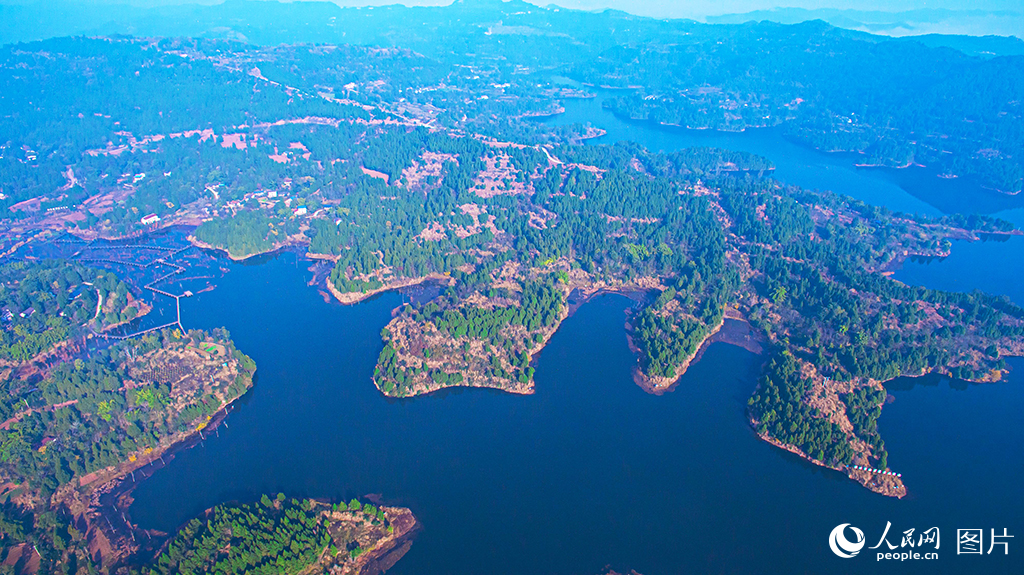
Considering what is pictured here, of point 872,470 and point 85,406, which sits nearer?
point 872,470

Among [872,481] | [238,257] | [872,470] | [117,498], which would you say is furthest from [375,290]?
[872,481]

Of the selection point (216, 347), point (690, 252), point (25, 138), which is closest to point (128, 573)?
point (216, 347)

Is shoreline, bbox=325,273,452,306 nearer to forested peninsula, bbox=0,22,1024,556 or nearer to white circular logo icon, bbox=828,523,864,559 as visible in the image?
forested peninsula, bbox=0,22,1024,556

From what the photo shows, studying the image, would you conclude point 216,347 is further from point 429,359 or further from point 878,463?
point 878,463

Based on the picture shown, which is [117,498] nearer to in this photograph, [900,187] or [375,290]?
[375,290]

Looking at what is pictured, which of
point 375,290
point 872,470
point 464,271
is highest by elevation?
point 464,271

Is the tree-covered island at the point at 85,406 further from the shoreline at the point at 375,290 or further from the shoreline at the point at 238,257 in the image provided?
the shoreline at the point at 238,257

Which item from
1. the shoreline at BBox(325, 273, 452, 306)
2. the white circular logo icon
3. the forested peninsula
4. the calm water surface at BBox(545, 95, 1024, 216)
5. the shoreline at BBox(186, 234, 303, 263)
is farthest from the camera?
the calm water surface at BBox(545, 95, 1024, 216)

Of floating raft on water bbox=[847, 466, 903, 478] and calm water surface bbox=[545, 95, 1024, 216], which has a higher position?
calm water surface bbox=[545, 95, 1024, 216]

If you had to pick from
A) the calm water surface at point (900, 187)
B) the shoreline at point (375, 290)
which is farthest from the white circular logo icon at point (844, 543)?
the calm water surface at point (900, 187)

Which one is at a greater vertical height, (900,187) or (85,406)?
(900,187)

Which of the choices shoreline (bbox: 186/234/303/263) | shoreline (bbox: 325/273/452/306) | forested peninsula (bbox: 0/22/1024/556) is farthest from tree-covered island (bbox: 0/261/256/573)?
shoreline (bbox: 186/234/303/263)
